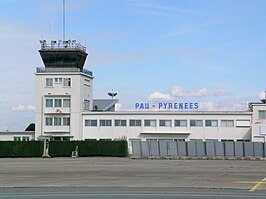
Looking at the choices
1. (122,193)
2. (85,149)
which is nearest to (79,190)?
(122,193)

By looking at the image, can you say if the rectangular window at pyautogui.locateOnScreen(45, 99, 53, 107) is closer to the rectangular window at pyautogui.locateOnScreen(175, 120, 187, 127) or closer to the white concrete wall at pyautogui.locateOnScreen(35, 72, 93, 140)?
the white concrete wall at pyautogui.locateOnScreen(35, 72, 93, 140)

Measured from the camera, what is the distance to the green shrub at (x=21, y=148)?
3115 inches

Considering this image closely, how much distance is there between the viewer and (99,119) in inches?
3920

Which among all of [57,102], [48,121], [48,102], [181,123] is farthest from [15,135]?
[181,123]

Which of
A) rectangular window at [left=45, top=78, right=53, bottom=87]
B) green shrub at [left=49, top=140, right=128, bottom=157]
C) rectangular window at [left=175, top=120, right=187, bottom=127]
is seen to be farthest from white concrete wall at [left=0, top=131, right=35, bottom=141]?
rectangular window at [left=175, top=120, right=187, bottom=127]

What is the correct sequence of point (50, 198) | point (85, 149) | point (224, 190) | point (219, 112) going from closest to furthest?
point (50, 198)
point (224, 190)
point (85, 149)
point (219, 112)

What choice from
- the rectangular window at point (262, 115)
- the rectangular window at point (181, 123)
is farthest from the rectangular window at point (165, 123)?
the rectangular window at point (262, 115)

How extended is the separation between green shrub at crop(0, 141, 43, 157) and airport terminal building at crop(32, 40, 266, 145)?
748 inches

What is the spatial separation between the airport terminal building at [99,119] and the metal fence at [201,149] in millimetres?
27086

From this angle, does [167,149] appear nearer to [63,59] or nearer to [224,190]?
[63,59]

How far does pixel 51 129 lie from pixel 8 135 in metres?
10.7

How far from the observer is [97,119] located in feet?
326

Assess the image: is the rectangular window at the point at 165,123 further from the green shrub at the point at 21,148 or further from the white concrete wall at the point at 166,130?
the green shrub at the point at 21,148

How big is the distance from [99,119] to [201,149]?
110 feet
